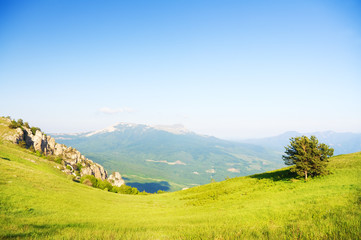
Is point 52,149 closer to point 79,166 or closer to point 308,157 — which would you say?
point 79,166

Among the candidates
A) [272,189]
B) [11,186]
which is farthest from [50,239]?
[272,189]

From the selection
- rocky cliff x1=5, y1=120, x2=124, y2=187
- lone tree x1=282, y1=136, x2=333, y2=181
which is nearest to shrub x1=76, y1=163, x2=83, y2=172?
rocky cliff x1=5, y1=120, x2=124, y2=187

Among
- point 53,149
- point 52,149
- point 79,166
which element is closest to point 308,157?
point 79,166

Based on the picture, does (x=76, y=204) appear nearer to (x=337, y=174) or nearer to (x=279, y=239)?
(x=279, y=239)

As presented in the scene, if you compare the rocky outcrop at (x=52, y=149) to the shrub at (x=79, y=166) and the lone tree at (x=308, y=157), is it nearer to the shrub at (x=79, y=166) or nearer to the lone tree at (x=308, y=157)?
the shrub at (x=79, y=166)

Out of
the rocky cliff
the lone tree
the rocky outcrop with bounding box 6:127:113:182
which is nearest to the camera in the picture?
the lone tree

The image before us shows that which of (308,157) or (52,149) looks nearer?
(308,157)

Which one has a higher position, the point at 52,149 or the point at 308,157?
the point at 308,157

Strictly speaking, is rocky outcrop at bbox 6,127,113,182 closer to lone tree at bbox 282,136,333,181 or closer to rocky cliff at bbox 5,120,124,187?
rocky cliff at bbox 5,120,124,187

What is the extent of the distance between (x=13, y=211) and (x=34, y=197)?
19.2 feet

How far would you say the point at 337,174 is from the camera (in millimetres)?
25000

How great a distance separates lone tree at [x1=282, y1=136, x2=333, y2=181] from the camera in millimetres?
26219

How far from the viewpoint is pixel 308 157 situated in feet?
87.1

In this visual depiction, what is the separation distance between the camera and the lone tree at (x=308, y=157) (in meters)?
26.2
